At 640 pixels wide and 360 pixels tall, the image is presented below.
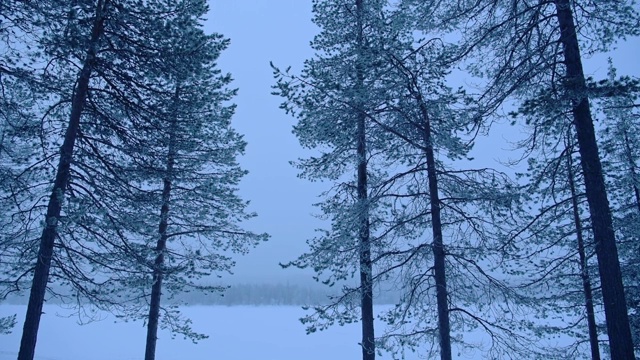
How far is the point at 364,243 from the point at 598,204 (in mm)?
3931

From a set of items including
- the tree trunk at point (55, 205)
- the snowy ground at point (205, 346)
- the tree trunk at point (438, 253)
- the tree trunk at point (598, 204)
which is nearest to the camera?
the tree trunk at point (598, 204)

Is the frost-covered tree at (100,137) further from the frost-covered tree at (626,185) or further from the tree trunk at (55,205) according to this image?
the frost-covered tree at (626,185)

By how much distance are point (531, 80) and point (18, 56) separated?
8.71 m

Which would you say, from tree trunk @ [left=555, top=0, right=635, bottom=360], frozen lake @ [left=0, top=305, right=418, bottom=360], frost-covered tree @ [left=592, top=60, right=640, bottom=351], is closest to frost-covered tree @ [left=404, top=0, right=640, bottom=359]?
tree trunk @ [left=555, top=0, right=635, bottom=360]

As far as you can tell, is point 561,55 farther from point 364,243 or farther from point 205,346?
point 205,346

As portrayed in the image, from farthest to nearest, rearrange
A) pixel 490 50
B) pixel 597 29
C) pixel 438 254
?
pixel 438 254 → pixel 490 50 → pixel 597 29

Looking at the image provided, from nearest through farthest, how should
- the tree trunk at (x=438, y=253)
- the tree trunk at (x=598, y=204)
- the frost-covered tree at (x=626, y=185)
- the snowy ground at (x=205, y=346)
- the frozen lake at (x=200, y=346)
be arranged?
the tree trunk at (x=598, y=204) < the tree trunk at (x=438, y=253) < the frost-covered tree at (x=626, y=185) < the snowy ground at (x=205, y=346) < the frozen lake at (x=200, y=346)

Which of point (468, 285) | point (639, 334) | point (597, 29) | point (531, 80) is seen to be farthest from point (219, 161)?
point (639, 334)

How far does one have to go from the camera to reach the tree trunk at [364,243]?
8.02 m

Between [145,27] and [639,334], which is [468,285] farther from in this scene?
→ [145,27]

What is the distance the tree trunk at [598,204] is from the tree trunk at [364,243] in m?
3.37

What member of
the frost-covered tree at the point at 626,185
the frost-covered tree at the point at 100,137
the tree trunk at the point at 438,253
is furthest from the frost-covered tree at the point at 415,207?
the frost-covered tree at the point at 626,185

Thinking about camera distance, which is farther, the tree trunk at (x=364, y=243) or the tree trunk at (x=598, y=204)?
the tree trunk at (x=364, y=243)

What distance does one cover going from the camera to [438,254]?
777cm
